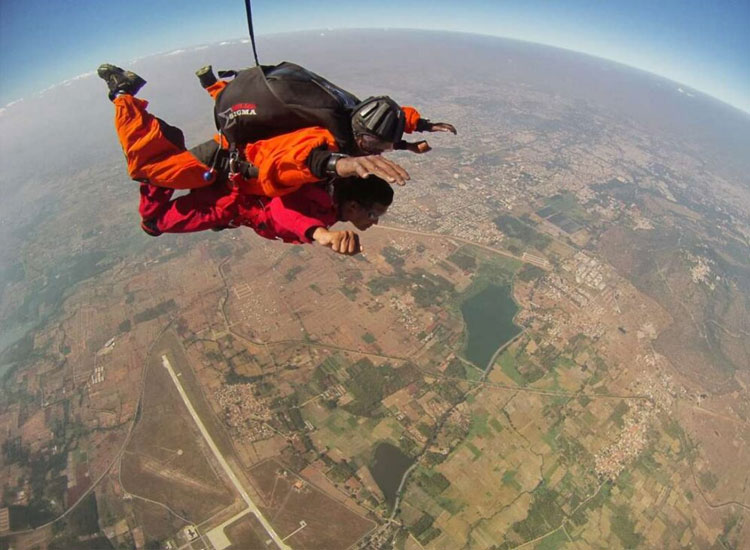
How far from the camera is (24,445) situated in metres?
19.0

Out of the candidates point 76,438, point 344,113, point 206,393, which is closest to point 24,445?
point 76,438

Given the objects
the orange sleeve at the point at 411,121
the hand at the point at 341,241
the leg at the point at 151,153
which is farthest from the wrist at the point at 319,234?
the orange sleeve at the point at 411,121

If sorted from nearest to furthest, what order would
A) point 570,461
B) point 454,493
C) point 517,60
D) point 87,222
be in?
point 454,493
point 570,461
point 87,222
point 517,60

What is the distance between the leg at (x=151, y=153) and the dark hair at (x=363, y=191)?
109 cm

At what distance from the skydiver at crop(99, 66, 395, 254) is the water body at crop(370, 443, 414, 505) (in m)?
16.1

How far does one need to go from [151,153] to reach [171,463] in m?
18.6

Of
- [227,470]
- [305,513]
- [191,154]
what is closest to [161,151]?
[191,154]

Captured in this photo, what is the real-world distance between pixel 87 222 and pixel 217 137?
5272 centimetres

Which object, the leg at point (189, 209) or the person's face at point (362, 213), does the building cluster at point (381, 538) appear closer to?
the leg at point (189, 209)

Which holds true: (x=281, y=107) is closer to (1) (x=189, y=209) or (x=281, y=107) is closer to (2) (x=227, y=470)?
(1) (x=189, y=209)

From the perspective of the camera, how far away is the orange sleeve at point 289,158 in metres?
2.13

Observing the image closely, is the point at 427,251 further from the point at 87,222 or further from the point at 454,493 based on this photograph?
the point at 87,222

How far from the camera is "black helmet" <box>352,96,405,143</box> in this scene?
2.44 metres

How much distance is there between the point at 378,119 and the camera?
2.44m
